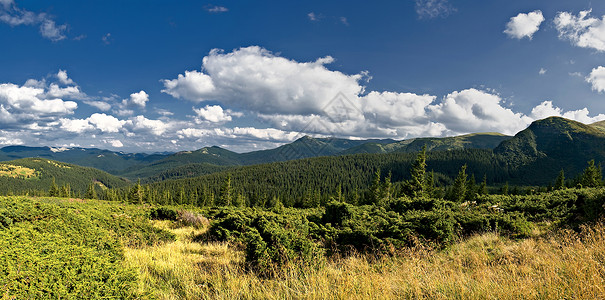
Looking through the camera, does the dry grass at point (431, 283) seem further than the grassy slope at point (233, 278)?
Yes

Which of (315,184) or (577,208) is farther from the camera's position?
(315,184)

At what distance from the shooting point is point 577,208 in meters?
12.4

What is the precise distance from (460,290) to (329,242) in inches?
257

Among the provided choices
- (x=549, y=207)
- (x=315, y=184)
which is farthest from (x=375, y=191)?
(x=315, y=184)

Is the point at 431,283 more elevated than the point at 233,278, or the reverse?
the point at 431,283

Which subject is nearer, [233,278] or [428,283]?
[428,283]

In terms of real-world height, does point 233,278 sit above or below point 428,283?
below

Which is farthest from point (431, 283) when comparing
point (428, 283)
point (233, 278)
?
point (233, 278)

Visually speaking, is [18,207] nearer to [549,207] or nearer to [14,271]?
[14,271]

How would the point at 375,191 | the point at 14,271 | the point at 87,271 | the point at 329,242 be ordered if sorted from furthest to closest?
the point at 375,191
the point at 329,242
the point at 87,271
the point at 14,271

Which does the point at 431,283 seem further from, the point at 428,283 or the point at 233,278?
the point at 233,278

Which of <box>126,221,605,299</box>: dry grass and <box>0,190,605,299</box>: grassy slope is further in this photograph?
<box>126,221,605,299</box>: dry grass

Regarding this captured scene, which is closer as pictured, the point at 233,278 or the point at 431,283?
the point at 431,283

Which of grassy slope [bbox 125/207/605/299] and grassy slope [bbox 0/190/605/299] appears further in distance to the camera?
grassy slope [bbox 125/207/605/299]
